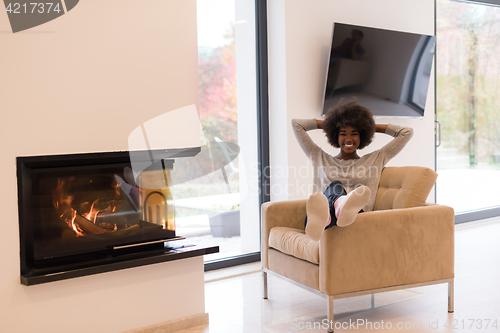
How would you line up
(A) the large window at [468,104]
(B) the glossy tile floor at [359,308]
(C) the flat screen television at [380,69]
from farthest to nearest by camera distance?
(A) the large window at [468,104] → (C) the flat screen television at [380,69] → (B) the glossy tile floor at [359,308]

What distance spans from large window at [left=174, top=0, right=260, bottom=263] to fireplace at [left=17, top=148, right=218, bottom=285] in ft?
2.69

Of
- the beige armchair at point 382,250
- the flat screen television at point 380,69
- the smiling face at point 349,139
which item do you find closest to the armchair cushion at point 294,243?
the beige armchair at point 382,250

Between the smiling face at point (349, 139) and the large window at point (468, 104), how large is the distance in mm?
2618

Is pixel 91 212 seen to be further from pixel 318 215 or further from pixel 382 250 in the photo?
pixel 382 250

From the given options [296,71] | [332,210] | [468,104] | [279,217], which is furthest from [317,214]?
[468,104]

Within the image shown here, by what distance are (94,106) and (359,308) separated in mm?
1798

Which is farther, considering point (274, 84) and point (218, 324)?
point (274, 84)

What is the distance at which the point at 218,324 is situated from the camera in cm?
249

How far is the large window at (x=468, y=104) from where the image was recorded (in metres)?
5.04

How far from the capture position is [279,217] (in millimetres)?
2855

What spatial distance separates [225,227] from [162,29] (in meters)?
1.72

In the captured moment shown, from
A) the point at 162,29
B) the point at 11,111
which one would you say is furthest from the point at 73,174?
the point at 162,29

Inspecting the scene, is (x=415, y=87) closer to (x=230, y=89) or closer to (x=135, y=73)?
(x=230, y=89)

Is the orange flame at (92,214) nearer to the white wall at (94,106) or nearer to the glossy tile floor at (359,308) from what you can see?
the white wall at (94,106)
